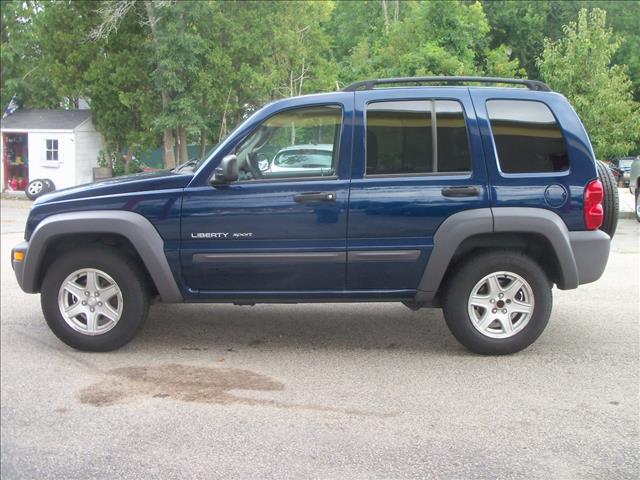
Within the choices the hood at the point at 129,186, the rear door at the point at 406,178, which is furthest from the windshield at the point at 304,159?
the hood at the point at 129,186

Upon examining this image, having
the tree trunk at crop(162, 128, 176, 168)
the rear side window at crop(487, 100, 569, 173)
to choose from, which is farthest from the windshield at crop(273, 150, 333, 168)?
the tree trunk at crop(162, 128, 176, 168)

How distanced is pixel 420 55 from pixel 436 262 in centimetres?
1505

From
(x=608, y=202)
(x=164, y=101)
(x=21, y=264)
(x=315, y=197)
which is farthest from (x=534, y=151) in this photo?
(x=164, y=101)

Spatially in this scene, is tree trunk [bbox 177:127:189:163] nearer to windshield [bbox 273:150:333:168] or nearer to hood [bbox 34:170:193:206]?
hood [bbox 34:170:193:206]

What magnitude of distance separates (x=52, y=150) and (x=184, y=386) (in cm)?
2122

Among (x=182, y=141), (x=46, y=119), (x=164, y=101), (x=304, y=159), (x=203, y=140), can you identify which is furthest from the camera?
(x=203, y=140)

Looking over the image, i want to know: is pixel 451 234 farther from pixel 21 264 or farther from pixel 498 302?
pixel 21 264

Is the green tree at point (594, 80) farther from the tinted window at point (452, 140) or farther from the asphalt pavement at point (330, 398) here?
the tinted window at point (452, 140)

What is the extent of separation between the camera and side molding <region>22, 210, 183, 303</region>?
502 centimetres

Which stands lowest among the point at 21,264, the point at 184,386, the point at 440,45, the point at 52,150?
the point at 184,386

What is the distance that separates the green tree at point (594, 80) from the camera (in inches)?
534

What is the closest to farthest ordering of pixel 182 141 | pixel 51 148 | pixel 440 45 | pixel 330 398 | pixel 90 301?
pixel 330 398 → pixel 90 301 → pixel 440 45 → pixel 182 141 → pixel 51 148

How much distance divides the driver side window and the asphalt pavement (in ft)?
4.75

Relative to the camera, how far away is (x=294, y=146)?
527 cm
